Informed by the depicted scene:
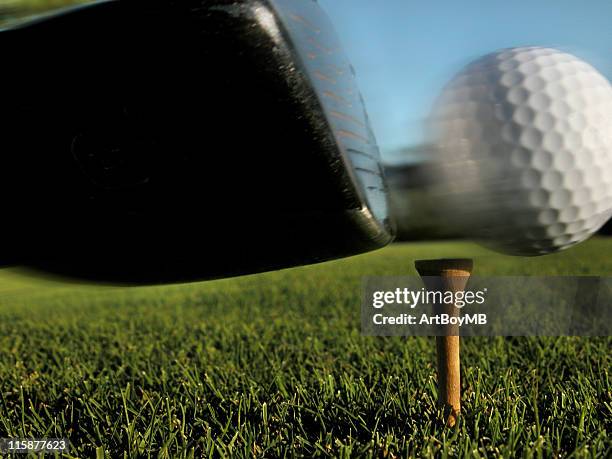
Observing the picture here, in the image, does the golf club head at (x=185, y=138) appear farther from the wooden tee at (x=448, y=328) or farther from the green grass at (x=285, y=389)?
the green grass at (x=285, y=389)

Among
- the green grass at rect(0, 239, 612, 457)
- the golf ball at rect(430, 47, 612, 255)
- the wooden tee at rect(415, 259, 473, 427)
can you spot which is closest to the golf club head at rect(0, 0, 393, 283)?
the wooden tee at rect(415, 259, 473, 427)

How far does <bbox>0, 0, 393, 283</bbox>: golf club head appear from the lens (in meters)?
1.09

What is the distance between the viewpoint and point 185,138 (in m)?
1.16

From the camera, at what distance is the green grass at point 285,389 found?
1.54 meters

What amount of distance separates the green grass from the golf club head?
0.49 meters

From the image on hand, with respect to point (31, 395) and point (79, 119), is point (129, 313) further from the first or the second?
point (79, 119)

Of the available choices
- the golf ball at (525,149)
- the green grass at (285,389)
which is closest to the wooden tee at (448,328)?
the green grass at (285,389)

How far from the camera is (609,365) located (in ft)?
7.67

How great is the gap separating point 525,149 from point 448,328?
0.57 m

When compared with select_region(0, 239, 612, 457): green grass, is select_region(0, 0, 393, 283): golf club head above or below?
above

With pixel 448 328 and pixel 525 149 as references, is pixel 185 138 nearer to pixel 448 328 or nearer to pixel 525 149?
pixel 448 328

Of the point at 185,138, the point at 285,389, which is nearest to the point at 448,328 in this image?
the point at 185,138

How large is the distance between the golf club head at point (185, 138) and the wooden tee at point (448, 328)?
154mm

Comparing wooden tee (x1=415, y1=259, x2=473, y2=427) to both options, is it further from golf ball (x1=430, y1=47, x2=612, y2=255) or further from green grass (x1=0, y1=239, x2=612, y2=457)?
golf ball (x1=430, y1=47, x2=612, y2=255)
